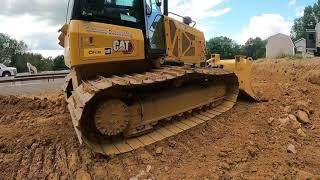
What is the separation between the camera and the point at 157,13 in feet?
23.7

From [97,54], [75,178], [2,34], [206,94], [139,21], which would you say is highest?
[2,34]

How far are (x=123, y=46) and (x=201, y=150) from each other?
76.3 inches

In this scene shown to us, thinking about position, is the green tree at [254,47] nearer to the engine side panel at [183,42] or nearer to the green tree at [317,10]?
the green tree at [317,10]

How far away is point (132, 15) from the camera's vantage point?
6496mm

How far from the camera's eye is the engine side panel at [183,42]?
748cm

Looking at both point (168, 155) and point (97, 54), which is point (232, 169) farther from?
point (97, 54)

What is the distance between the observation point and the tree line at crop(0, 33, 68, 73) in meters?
52.2

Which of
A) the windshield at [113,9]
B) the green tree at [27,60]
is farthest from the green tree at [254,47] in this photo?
the windshield at [113,9]

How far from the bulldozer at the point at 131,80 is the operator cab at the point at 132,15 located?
1 cm

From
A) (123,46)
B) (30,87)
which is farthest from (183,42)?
(30,87)

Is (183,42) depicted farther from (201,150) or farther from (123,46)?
(201,150)

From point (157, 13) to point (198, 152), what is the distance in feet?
9.23

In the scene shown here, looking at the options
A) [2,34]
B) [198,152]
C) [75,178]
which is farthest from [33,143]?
[2,34]

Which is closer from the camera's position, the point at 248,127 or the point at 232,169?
the point at 232,169
